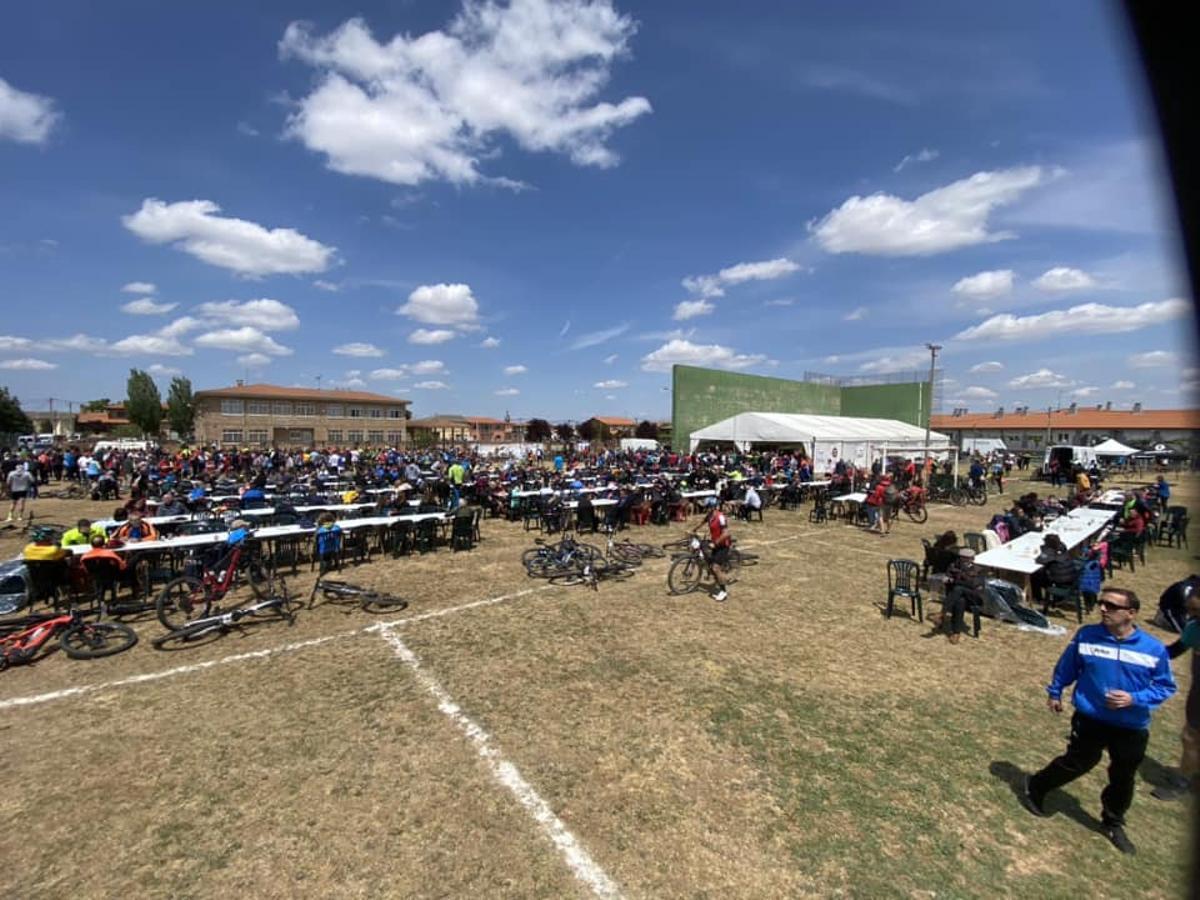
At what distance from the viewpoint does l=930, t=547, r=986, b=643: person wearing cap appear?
24.5 ft

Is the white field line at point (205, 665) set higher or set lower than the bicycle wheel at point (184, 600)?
lower

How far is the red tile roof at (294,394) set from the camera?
6047cm

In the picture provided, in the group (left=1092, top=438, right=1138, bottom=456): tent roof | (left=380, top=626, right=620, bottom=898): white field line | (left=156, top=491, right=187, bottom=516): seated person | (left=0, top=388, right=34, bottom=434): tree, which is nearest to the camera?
(left=380, top=626, right=620, bottom=898): white field line

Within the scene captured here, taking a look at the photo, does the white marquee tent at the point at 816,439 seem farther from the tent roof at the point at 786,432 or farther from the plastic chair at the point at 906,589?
the plastic chair at the point at 906,589

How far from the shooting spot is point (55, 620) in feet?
22.0

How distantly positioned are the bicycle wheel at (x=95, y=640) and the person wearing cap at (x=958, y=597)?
1095cm

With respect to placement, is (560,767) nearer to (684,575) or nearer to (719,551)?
(719,551)

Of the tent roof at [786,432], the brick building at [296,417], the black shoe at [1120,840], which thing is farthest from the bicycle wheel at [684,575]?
the brick building at [296,417]

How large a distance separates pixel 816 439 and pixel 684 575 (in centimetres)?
2034

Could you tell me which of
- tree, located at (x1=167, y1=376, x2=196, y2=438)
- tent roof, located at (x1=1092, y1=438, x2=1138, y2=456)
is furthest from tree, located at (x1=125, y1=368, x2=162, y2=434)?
tent roof, located at (x1=1092, y1=438, x2=1138, y2=456)

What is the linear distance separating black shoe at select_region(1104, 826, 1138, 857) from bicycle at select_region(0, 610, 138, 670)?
33.2ft

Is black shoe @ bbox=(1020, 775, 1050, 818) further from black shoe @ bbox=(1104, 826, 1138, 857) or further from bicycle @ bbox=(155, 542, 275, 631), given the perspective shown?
bicycle @ bbox=(155, 542, 275, 631)

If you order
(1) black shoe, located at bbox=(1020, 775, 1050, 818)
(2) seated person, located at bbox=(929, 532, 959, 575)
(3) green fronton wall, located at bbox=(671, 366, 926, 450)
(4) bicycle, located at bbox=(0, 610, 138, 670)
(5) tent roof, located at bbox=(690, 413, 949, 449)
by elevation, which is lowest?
(1) black shoe, located at bbox=(1020, 775, 1050, 818)

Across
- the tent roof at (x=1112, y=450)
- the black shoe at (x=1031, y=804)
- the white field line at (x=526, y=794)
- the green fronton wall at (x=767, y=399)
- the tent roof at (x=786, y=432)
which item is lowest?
the white field line at (x=526, y=794)
